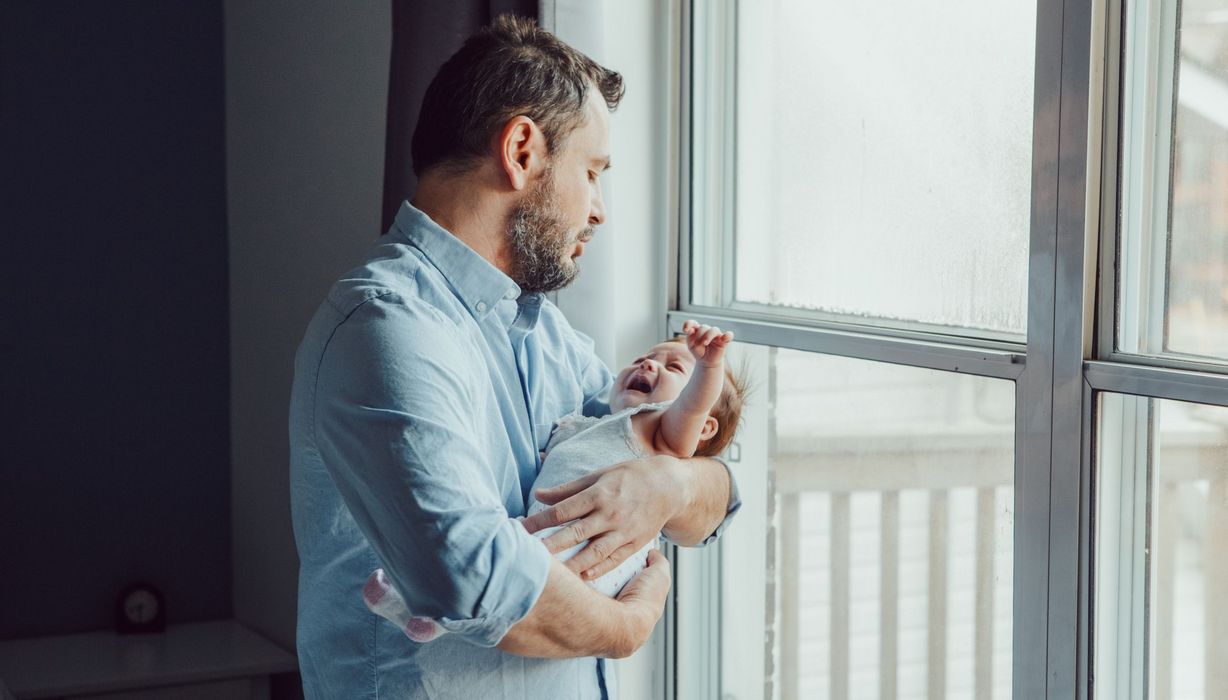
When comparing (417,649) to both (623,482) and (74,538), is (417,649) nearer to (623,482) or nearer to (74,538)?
(623,482)

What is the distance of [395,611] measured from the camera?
3.72ft

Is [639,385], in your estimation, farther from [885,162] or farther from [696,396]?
[885,162]

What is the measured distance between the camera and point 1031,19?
143 centimetres

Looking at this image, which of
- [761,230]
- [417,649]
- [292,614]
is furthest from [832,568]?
[292,614]

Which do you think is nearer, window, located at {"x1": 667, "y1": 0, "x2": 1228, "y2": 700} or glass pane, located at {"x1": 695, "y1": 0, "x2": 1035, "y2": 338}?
window, located at {"x1": 667, "y1": 0, "x2": 1228, "y2": 700}

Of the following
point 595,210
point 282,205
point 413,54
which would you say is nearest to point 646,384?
point 595,210

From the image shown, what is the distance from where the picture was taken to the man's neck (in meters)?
1.31

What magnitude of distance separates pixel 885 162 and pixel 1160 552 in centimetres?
70

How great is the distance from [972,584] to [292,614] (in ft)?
6.13

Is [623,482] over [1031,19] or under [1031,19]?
under

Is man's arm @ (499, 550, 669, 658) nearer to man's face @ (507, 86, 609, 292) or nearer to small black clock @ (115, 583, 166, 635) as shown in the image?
man's face @ (507, 86, 609, 292)

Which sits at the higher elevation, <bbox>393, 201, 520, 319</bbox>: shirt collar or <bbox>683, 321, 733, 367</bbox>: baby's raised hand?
<bbox>393, 201, 520, 319</bbox>: shirt collar

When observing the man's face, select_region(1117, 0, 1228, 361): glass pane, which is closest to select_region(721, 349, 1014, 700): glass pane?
select_region(1117, 0, 1228, 361): glass pane

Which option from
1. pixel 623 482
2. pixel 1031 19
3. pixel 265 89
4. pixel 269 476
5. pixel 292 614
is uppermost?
pixel 265 89
